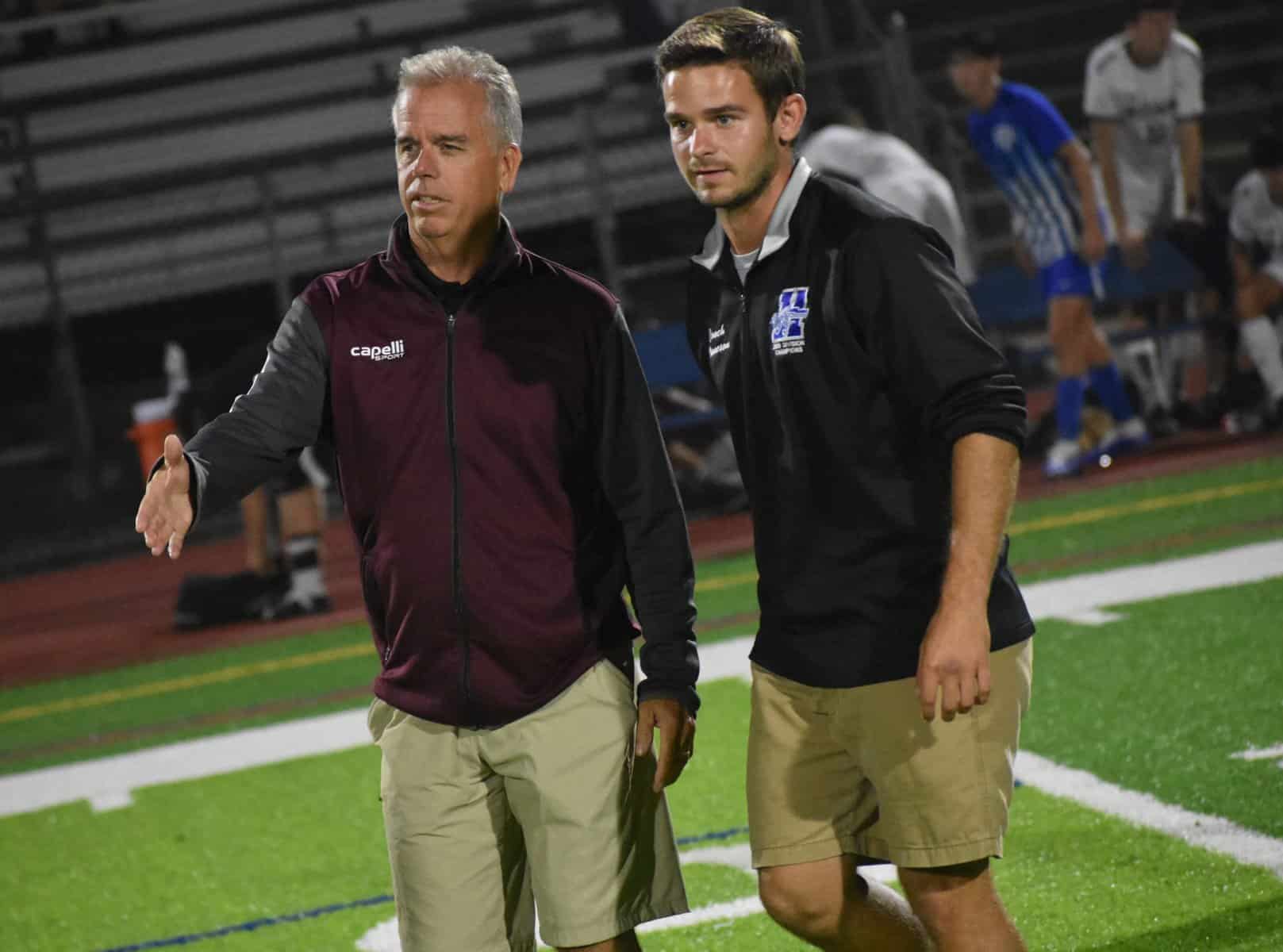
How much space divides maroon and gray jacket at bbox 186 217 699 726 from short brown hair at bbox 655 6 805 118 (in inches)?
16.4

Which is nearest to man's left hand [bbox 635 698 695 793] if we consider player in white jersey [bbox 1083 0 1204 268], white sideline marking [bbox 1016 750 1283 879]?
white sideline marking [bbox 1016 750 1283 879]

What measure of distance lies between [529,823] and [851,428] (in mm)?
835

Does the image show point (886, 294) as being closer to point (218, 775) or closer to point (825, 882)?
point (825, 882)

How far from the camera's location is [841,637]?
2.86 metres

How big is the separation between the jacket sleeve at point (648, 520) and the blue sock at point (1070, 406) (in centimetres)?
738

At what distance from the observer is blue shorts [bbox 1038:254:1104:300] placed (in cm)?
991

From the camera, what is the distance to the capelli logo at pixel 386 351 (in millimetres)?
2939

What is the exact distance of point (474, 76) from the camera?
2939 mm

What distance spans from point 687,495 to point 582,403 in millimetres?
8355

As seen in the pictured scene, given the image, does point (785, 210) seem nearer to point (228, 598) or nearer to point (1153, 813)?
point (1153, 813)

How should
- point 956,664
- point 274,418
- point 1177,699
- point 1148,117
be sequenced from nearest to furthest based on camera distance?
point 956,664
point 274,418
point 1177,699
point 1148,117

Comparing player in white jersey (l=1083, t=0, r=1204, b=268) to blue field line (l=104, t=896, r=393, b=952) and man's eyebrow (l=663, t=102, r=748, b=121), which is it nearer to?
blue field line (l=104, t=896, r=393, b=952)

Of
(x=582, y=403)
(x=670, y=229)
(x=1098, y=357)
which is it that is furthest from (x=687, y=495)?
(x=582, y=403)

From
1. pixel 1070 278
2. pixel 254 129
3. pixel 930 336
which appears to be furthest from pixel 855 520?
pixel 254 129
